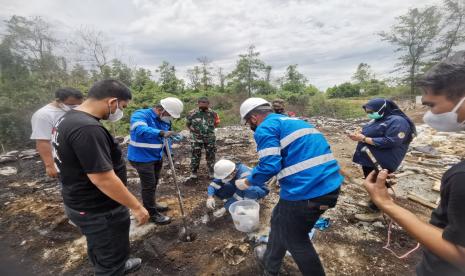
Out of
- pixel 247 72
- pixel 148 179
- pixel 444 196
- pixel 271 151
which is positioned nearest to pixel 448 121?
pixel 444 196

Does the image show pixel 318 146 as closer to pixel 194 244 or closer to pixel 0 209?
pixel 194 244

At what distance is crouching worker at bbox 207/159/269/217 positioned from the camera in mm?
3277

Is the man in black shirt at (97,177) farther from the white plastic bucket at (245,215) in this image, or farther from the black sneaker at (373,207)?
the black sneaker at (373,207)

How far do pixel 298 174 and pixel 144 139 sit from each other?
2.31m

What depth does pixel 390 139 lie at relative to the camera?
3027mm

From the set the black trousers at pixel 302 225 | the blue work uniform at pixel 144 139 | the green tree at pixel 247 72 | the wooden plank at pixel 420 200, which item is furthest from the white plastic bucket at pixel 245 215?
the green tree at pixel 247 72

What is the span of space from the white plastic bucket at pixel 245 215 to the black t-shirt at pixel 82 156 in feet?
5.49

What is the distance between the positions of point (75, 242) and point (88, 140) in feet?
8.87

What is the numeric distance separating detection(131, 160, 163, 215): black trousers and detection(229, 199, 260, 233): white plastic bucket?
130 cm

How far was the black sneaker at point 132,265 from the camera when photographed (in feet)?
8.77

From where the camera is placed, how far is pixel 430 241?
0.96m

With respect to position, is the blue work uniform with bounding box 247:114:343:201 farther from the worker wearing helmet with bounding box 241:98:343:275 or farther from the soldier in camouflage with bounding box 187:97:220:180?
the soldier in camouflage with bounding box 187:97:220:180

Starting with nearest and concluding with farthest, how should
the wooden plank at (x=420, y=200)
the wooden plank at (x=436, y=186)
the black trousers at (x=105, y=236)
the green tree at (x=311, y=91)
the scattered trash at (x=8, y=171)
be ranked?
1. the black trousers at (x=105, y=236)
2. the wooden plank at (x=420, y=200)
3. the wooden plank at (x=436, y=186)
4. the scattered trash at (x=8, y=171)
5. the green tree at (x=311, y=91)

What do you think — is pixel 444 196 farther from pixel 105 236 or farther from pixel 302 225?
pixel 105 236
